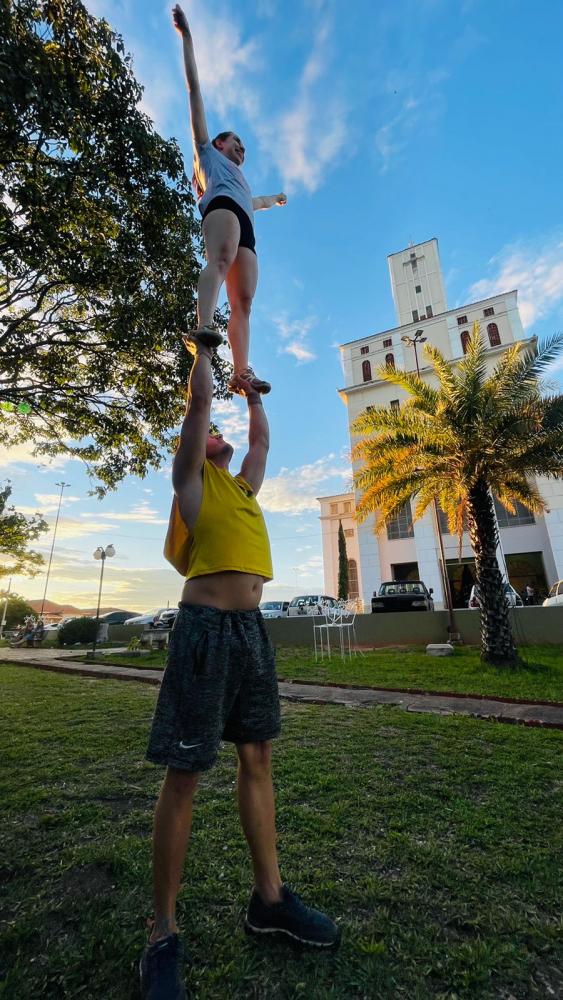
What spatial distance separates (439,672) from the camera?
8289mm

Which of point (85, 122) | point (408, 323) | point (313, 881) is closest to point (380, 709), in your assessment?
point (313, 881)

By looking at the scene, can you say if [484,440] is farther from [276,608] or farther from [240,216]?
[276,608]

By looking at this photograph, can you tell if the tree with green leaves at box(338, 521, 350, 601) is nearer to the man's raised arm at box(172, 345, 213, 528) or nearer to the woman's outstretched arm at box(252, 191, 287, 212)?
the woman's outstretched arm at box(252, 191, 287, 212)

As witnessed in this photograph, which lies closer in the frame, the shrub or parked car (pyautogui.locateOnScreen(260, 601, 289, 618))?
the shrub

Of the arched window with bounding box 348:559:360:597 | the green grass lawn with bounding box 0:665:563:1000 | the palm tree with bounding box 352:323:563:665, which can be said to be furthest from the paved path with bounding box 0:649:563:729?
the arched window with bounding box 348:559:360:597

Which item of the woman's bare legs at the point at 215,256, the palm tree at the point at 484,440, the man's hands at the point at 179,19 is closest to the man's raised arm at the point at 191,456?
the woman's bare legs at the point at 215,256

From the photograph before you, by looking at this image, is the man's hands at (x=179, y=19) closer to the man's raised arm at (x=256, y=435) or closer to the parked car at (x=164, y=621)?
the man's raised arm at (x=256, y=435)

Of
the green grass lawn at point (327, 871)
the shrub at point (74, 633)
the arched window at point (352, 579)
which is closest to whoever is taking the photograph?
the green grass lawn at point (327, 871)

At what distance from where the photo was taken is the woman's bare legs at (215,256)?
1907 millimetres

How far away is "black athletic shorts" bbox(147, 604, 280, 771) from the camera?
1496 mm

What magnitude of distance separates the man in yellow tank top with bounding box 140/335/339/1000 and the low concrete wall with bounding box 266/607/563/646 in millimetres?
11433

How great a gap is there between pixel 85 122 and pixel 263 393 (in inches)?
183

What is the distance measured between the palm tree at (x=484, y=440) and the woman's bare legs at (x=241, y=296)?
829cm

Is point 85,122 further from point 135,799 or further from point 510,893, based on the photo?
point 510,893
